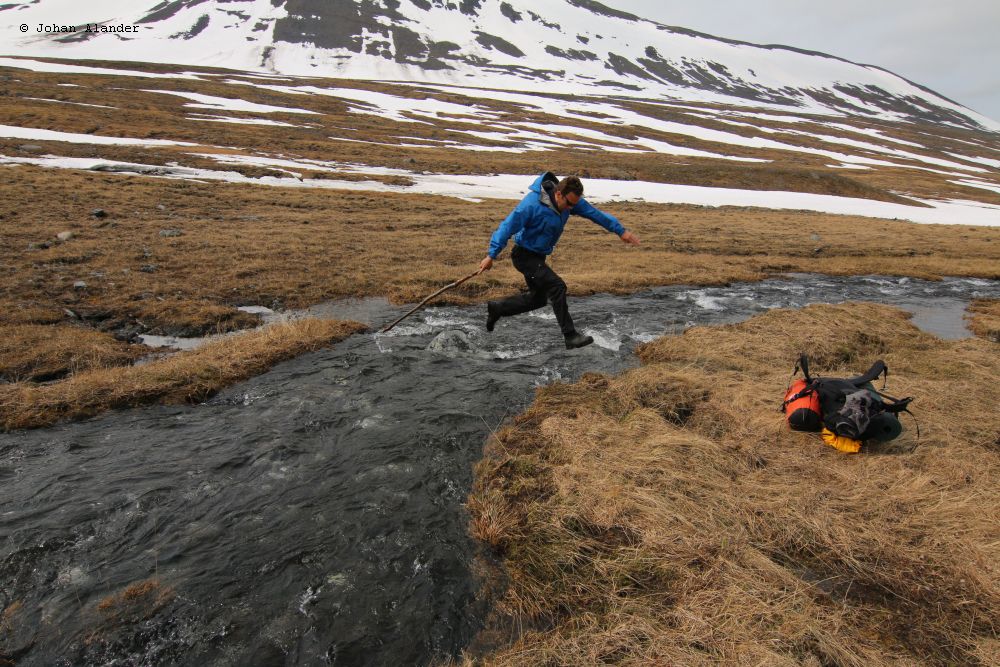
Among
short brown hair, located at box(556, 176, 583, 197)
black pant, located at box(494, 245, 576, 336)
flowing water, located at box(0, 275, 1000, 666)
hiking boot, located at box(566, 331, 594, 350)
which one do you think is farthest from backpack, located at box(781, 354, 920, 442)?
short brown hair, located at box(556, 176, 583, 197)

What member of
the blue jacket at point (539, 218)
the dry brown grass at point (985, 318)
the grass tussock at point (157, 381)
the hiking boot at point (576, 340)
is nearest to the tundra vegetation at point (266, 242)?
the grass tussock at point (157, 381)

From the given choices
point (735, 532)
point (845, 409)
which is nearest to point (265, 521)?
point (735, 532)

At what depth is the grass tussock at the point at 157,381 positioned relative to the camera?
7953 mm

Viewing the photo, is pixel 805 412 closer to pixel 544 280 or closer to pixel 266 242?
pixel 544 280

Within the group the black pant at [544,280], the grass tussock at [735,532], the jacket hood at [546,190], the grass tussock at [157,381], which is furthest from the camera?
the black pant at [544,280]

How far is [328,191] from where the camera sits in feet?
111

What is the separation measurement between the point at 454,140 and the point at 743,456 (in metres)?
73.4

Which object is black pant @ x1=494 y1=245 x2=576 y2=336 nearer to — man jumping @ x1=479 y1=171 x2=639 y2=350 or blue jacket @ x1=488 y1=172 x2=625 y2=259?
man jumping @ x1=479 y1=171 x2=639 y2=350

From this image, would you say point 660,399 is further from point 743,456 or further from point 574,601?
point 574,601

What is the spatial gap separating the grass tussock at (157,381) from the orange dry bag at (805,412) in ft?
31.6

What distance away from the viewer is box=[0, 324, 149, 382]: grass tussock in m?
9.18

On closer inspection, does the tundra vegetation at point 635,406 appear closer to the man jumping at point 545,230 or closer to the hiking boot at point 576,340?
the hiking boot at point 576,340

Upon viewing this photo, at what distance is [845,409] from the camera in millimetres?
6914

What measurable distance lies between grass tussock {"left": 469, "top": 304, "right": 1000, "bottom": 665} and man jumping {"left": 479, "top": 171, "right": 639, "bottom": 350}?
2114 millimetres
